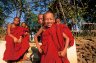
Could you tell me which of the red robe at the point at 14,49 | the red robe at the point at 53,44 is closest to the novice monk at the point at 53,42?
the red robe at the point at 53,44

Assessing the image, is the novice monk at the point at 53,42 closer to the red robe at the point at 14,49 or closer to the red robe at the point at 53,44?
the red robe at the point at 53,44

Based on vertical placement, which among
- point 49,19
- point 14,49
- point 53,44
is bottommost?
point 14,49

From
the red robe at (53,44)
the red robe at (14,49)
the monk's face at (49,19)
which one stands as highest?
the monk's face at (49,19)

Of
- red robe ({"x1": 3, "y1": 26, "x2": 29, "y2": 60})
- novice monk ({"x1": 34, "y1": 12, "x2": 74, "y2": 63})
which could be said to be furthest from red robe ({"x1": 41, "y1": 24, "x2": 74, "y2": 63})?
red robe ({"x1": 3, "y1": 26, "x2": 29, "y2": 60})

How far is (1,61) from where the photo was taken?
335 inches

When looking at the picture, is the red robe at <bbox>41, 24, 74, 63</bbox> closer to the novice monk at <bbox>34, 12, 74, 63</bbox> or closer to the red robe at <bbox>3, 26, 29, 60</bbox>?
the novice monk at <bbox>34, 12, 74, 63</bbox>

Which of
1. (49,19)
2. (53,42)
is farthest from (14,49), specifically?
(49,19)

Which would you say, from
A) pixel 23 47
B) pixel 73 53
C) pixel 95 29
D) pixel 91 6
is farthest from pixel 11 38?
pixel 91 6

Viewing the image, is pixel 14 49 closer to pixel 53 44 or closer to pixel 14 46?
pixel 14 46

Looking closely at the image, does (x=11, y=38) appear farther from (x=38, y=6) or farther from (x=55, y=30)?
(x=38, y=6)

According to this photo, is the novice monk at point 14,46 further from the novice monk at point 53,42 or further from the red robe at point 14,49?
the novice monk at point 53,42

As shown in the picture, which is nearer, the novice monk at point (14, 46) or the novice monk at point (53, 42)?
the novice monk at point (53, 42)

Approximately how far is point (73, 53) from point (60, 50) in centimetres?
199

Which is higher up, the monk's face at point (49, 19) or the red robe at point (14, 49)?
the monk's face at point (49, 19)
